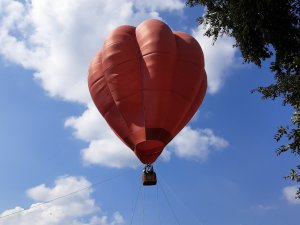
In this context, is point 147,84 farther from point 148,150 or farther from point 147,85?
point 148,150

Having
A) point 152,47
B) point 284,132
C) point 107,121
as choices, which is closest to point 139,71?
point 152,47

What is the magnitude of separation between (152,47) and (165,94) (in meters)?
2.20

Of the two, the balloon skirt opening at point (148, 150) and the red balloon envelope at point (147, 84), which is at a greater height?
the red balloon envelope at point (147, 84)

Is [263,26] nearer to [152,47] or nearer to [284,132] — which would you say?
[284,132]

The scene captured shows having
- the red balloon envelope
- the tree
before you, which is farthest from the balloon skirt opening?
the tree

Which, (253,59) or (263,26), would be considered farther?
A: (253,59)

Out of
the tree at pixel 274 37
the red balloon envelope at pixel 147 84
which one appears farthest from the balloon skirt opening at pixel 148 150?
the tree at pixel 274 37

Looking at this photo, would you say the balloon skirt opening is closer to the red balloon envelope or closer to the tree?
the red balloon envelope

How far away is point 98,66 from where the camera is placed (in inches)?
767

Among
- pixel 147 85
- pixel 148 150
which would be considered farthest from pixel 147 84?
pixel 148 150

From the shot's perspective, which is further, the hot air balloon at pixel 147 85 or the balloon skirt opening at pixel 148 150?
the hot air balloon at pixel 147 85

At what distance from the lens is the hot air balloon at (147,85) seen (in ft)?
57.8

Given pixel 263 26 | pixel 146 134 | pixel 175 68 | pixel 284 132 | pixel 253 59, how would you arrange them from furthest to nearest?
pixel 175 68 < pixel 146 134 < pixel 253 59 < pixel 263 26 < pixel 284 132

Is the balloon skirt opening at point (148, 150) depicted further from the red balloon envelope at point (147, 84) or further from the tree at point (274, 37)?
the tree at point (274, 37)
